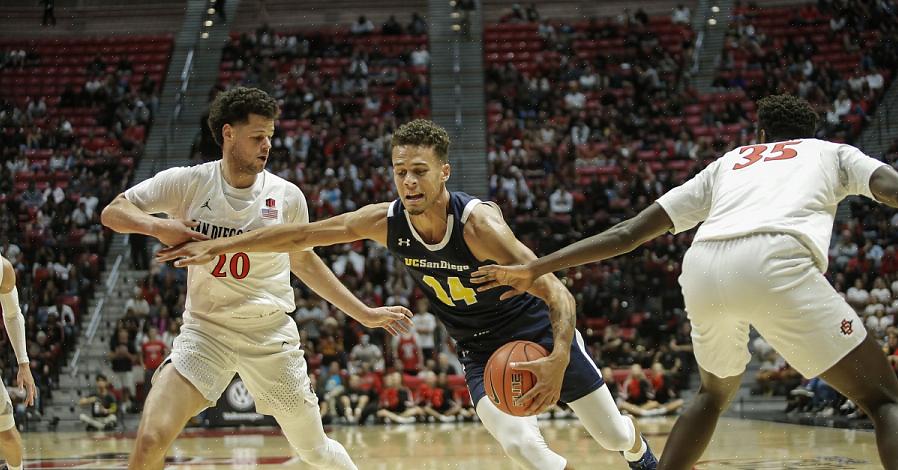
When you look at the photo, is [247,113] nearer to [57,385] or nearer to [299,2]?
[57,385]

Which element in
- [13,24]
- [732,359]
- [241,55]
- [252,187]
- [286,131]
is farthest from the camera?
[13,24]

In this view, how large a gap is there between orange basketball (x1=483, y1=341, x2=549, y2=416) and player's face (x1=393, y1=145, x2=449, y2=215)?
0.80 m

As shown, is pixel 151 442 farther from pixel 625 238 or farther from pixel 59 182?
pixel 59 182

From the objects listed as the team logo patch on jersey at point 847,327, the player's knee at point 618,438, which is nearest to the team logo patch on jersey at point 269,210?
the player's knee at point 618,438

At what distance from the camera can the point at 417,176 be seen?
Result: 4.71 meters

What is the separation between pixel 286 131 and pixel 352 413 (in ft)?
29.6

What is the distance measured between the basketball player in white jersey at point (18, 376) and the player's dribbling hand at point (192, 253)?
2.04m

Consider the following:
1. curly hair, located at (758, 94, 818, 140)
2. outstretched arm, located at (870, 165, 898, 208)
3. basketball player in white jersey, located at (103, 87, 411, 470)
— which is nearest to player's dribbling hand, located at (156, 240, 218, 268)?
basketball player in white jersey, located at (103, 87, 411, 470)

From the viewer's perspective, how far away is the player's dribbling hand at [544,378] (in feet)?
13.6

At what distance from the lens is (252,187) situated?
17.6 ft

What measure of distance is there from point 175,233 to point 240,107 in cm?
84

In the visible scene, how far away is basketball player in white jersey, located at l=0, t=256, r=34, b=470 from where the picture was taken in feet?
20.1

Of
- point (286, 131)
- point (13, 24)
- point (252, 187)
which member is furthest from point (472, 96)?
point (252, 187)

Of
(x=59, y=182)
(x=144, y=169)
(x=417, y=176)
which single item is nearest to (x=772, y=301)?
(x=417, y=176)
